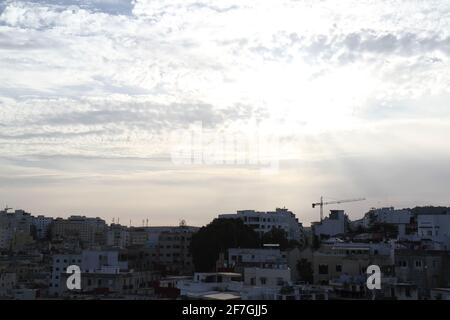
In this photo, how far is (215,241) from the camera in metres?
26.9

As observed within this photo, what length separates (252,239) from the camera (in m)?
28.5

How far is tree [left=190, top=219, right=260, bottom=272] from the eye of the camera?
26516 millimetres

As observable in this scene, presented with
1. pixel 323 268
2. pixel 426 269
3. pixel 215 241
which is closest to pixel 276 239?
pixel 215 241

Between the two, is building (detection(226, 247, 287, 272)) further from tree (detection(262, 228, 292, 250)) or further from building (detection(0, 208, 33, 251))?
building (detection(0, 208, 33, 251))

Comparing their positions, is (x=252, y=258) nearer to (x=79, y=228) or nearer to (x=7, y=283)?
(x=7, y=283)

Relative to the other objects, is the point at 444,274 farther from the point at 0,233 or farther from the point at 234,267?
the point at 0,233

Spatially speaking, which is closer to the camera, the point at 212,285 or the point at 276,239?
the point at 212,285

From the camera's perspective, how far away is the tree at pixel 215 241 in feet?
87.0

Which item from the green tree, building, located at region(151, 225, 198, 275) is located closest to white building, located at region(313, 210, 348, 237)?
the green tree

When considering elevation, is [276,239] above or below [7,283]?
above

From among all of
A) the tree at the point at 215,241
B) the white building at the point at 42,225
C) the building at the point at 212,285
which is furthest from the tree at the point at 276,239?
the white building at the point at 42,225
